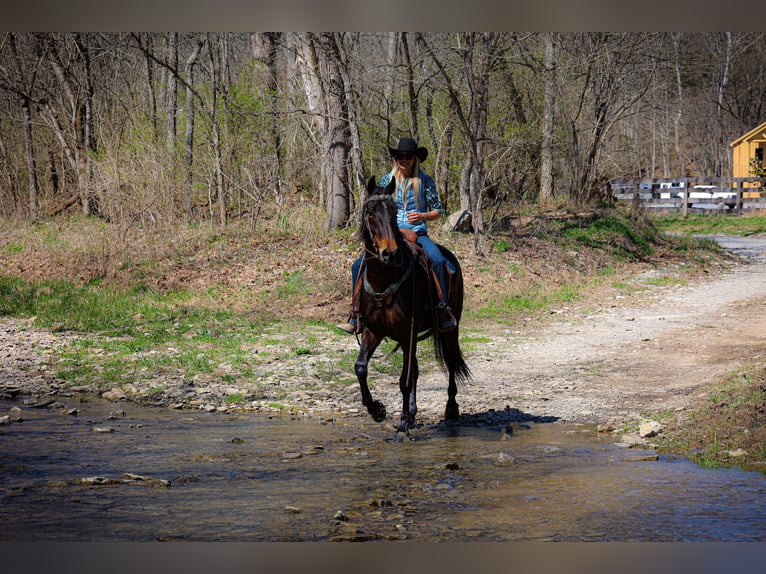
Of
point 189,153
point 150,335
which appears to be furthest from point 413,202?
point 189,153

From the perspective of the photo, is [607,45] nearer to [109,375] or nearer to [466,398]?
[466,398]

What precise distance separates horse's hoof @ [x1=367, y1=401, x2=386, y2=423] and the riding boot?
92 centimetres

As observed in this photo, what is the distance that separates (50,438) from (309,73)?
10968 mm

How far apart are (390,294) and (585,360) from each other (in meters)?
4.09

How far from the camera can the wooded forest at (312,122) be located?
52.3ft

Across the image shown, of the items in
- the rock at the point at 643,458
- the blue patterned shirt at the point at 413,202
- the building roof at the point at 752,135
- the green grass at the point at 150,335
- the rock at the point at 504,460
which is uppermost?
the building roof at the point at 752,135

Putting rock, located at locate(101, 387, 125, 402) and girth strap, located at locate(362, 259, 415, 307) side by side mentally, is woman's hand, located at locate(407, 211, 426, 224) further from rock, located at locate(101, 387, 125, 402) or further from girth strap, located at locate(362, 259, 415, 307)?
rock, located at locate(101, 387, 125, 402)

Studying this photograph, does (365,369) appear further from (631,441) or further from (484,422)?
(631,441)

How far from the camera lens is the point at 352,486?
5.69 metres

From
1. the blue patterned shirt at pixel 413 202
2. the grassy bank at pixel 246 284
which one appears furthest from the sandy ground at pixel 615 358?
the blue patterned shirt at pixel 413 202

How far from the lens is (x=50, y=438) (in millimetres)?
6977

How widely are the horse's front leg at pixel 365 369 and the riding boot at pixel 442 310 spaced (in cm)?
68

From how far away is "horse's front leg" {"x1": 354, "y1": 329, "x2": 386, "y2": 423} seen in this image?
7164mm

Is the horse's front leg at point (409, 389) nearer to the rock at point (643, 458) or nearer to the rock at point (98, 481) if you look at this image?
the rock at point (643, 458)
